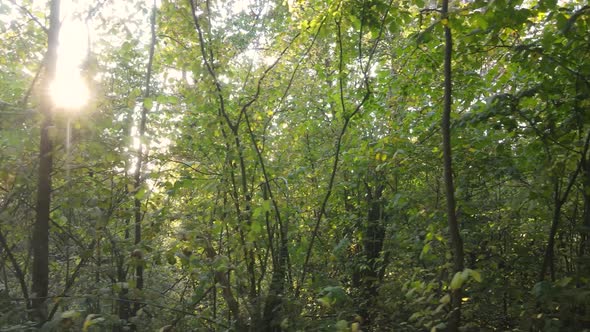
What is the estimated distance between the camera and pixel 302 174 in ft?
17.3

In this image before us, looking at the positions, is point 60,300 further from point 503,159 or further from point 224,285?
point 503,159

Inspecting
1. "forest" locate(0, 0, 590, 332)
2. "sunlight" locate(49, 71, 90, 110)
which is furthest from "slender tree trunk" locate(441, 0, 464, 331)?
"sunlight" locate(49, 71, 90, 110)

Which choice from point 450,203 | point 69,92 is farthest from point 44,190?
point 450,203

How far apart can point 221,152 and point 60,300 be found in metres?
2.01

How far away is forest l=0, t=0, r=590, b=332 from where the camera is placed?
2797 mm

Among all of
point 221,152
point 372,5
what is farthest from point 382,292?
point 372,5

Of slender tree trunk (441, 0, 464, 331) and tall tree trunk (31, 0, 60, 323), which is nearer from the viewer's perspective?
slender tree trunk (441, 0, 464, 331)

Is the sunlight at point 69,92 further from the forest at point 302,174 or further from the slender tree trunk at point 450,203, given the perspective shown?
the slender tree trunk at point 450,203

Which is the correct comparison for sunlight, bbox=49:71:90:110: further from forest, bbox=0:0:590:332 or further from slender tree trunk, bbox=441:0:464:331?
slender tree trunk, bbox=441:0:464:331

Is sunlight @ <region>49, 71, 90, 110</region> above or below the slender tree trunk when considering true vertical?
above

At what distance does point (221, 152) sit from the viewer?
434cm

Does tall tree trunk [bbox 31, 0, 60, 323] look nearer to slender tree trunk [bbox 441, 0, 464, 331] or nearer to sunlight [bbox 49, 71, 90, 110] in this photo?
sunlight [bbox 49, 71, 90, 110]

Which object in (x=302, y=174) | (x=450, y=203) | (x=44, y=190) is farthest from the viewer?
(x=302, y=174)

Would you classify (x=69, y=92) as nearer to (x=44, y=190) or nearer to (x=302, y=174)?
(x=44, y=190)
